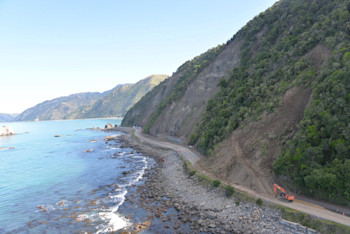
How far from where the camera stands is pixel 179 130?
83.0 meters

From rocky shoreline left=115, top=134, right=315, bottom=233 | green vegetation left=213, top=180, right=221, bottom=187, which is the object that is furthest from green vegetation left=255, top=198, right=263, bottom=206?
green vegetation left=213, top=180, right=221, bottom=187

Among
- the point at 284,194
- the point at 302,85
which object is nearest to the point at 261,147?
the point at 284,194

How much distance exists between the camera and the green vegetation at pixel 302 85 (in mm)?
28947

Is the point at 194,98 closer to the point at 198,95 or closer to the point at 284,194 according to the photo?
the point at 198,95

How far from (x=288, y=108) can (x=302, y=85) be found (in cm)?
507

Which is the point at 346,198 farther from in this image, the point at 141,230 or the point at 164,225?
the point at 141,230

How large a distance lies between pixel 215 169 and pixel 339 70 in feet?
85.6

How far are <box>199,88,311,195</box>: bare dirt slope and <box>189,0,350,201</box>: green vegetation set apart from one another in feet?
6.00

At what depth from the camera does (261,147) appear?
38.6 metres

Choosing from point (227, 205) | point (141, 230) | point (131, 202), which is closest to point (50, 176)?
point (131, 202)

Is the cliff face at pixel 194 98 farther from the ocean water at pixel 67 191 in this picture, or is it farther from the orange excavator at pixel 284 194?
the orange excavator at pixel 284 194

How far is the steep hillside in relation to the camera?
29.7 meters

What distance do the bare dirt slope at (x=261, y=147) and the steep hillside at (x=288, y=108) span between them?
5.9 inches

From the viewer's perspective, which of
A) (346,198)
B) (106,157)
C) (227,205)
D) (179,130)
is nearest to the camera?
(346,198)
